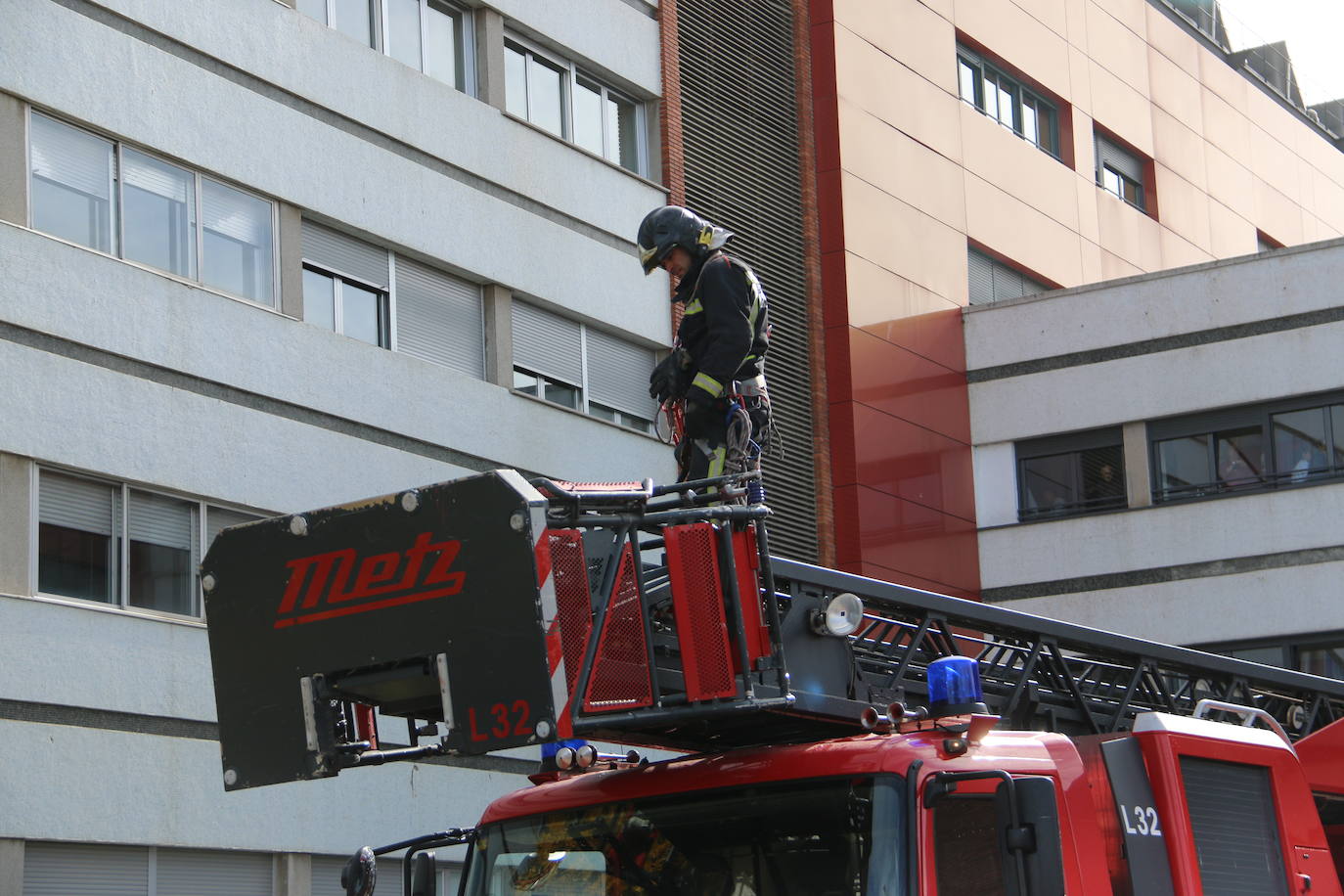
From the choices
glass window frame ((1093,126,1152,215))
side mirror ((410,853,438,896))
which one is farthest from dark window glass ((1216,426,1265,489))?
side mirror ((410,853,438,896))

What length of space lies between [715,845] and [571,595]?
46.8 inches

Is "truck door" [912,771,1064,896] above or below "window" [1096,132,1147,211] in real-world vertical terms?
below

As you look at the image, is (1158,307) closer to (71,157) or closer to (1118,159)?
(1118,159)

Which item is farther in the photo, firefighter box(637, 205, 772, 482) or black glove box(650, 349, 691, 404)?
black glove box(650, 349, 691, 404)

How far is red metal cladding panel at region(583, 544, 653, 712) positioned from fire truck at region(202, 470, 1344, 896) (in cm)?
1

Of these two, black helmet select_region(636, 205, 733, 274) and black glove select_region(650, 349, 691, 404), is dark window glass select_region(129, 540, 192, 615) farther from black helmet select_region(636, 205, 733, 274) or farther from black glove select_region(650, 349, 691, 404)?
black helmet select_region(636, 205, 733, 274)

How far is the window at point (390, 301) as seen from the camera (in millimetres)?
18609

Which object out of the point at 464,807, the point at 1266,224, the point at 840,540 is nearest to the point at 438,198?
the point at 464,807

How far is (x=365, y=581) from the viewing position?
6359 millimetres

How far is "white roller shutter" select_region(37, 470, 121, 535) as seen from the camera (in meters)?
15.4

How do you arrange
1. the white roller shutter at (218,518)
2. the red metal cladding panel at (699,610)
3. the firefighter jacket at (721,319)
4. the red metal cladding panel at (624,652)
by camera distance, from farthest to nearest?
the white roller shutter at (218,518)
the firefighter jacket at (721,319)
the red metal cladding panel at (699,610)
the red metal cladding panel at (624,652)

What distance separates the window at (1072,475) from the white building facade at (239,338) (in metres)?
8.61

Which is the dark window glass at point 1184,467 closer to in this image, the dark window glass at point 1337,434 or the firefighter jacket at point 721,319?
the dark window glass at point 1337,434

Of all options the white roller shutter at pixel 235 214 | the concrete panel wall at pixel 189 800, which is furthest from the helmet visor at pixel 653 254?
the white roller shutter at pixel 235 214
